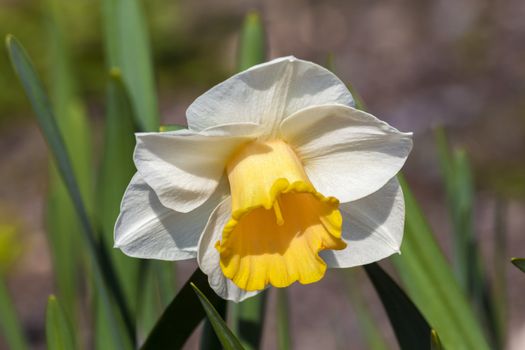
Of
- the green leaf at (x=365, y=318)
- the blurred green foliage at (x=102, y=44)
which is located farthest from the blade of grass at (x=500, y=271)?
the blurred green foliage at (x=102, y=44)

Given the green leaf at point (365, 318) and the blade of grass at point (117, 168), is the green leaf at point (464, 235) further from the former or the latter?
the blade of grass at point (117, 168)

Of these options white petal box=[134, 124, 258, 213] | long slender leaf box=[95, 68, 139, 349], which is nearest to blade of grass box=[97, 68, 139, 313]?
long slender leaf box=[95, 68, 139, 349]

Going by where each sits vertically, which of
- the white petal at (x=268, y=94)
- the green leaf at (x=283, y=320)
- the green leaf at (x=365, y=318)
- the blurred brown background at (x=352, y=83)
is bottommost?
the blurred brown background at (x=352, y=83)

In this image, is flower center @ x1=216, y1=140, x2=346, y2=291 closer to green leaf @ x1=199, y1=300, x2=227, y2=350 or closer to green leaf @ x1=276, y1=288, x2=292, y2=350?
green leaf @ x1=199, y1=300, x2=227, y2=350

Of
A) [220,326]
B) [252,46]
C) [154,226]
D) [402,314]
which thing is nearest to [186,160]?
[154,226]

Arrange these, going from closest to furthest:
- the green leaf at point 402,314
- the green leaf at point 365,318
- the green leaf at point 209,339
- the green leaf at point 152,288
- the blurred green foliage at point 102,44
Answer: the green leaf at point 402,314 → the green leaf at point 209,339 → the green leaf at point 152,288 → the green leaf at point 365,318 → the blurred green foliage at point 102,44

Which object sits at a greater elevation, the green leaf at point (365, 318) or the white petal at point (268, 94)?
the white petal at point (268, 94)

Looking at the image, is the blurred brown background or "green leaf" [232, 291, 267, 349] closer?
"green leaf" [232, 291, 267, 349]
